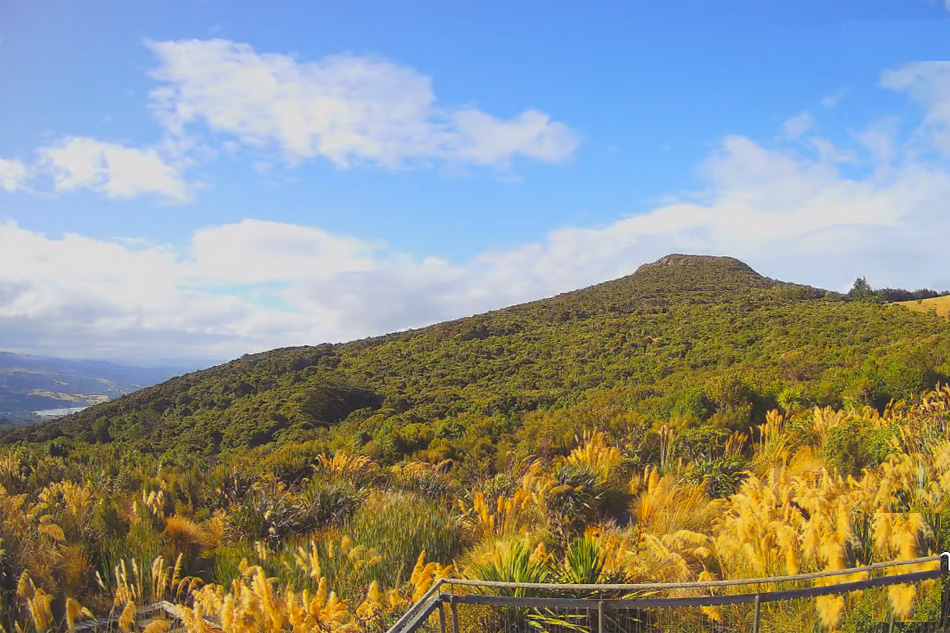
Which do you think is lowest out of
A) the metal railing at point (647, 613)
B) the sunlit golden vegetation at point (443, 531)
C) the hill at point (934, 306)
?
the metal railing at point (647, 613)

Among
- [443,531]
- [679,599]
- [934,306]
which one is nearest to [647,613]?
[679,599]

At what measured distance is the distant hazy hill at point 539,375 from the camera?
45.4 feet

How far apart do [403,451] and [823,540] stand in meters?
10.3

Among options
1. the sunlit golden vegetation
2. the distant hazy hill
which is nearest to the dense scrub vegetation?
the sunlit golden vegetation

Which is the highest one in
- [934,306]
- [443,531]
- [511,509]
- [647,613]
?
[934,306]

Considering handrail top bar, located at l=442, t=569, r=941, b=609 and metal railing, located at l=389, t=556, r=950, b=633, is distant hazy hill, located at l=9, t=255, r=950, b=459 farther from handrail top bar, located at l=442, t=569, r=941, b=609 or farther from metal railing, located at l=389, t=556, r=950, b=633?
handrail top bar, located at l=442, t=569, r=941, b=609

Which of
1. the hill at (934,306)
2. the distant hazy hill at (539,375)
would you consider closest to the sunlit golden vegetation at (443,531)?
the distant hazy hill at (539,375)

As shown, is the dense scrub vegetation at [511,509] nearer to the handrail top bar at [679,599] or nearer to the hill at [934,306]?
the handrail top bar at [679,599]

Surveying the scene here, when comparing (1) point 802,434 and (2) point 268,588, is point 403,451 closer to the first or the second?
(1) point 802,434

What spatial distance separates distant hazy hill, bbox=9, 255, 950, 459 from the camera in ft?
45.4

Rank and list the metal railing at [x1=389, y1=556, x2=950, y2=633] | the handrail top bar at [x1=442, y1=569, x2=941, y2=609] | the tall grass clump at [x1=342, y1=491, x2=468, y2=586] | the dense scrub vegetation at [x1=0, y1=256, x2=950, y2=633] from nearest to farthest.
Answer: the handrail top bar at [x1=442, y1=569, x2=941, y2=609], the metal railing at [x1=389, y1=556, x2=950, y2=633], the dense scrub vegetation at [x1=0, y1=256, x2=950, y2=633], the tall grass clump at [x1=342, y1=491, x2=468, y2=586]

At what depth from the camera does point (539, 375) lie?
34719 millimetres

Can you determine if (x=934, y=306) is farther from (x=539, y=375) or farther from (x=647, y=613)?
(x=647, y=613)

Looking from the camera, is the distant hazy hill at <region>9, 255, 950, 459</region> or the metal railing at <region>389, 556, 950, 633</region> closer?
the metal railing at <region>389, 556, 950, 633</region>
